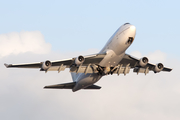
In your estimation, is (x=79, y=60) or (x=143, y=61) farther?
(x=143, y=61)

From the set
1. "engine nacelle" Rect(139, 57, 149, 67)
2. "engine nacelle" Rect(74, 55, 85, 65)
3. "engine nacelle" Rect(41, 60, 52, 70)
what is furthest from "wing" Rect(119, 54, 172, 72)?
"engine nacelle" Rect(41, 60, 52, 70)

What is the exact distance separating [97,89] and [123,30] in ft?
57.4

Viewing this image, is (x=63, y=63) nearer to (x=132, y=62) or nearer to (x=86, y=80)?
(x=86, y=80)

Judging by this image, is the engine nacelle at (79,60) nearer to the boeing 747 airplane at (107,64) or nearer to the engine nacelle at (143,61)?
the boeing 747 airplane at (107,64)

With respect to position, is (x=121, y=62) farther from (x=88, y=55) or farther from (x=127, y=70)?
(x=88, y=55)

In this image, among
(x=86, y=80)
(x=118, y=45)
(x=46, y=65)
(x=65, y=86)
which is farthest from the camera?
(x=65, y=86)

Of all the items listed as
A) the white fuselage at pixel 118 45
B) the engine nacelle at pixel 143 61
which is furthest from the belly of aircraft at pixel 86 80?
the engine nacelle at pixel 143 61

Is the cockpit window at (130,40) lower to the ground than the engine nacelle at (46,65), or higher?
higher

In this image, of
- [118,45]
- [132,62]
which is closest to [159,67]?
[132,62]

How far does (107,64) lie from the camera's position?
52.7 m

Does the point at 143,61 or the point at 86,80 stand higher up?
Result: the point at 143,61

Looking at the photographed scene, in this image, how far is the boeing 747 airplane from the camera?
1939 inches

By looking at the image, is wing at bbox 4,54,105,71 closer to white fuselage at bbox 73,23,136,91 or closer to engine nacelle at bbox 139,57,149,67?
white fuselage at bbox 73,23,136,91

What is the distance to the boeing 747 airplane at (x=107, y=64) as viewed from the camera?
49250mm
